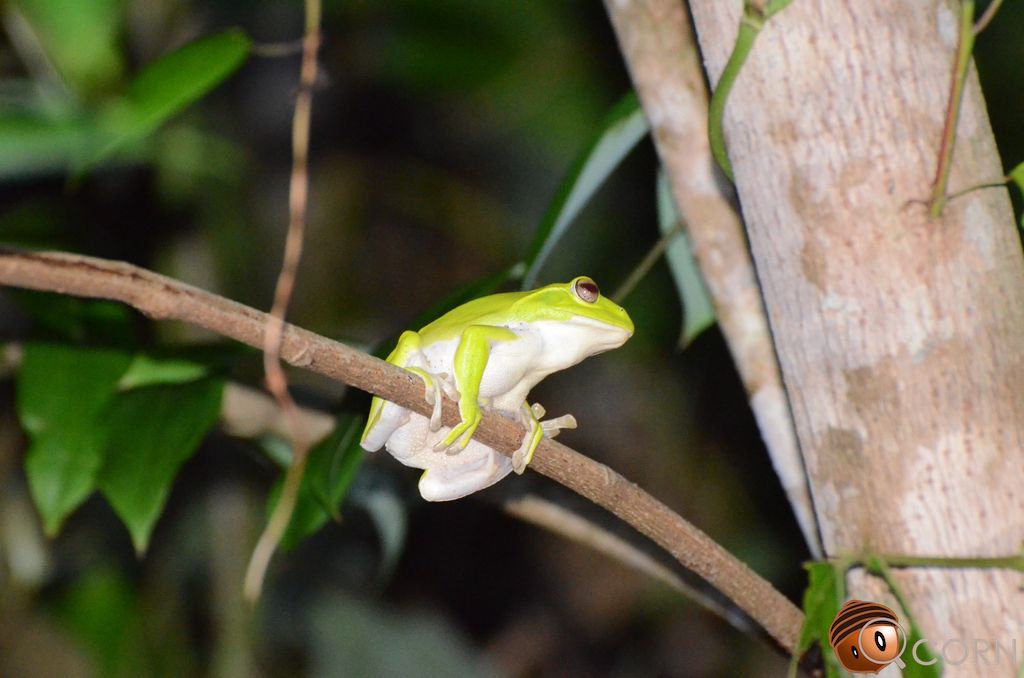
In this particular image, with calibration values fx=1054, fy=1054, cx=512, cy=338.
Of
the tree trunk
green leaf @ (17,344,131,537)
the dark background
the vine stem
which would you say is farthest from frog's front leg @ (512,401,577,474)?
the dark background

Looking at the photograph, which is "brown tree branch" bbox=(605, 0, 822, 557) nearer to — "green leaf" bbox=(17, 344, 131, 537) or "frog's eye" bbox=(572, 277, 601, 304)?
"frog's eye" bbox=(572, 277, 601, 304)

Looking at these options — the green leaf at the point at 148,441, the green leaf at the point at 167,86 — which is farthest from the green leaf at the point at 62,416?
the green leaf at the point at 167,86

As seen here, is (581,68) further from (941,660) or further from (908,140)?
(941,660)

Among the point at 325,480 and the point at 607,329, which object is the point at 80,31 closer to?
the point at 607,329

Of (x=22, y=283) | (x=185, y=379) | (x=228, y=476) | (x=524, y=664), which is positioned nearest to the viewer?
(x=22, y=283)

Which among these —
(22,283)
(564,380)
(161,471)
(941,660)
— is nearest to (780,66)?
(941,660)

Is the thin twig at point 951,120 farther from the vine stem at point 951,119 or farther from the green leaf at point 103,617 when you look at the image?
the green leaf at point 103,617

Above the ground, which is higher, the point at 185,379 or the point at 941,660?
the point at 941,660
